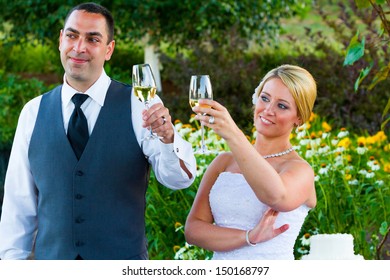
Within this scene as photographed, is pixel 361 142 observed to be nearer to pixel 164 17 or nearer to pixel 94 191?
pixel 94 191

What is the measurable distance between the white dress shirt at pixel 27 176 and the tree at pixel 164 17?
5.54 metres

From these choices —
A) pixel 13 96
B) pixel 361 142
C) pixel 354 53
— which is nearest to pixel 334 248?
pixel 354 53

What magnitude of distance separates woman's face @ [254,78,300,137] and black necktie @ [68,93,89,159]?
22.4 inches

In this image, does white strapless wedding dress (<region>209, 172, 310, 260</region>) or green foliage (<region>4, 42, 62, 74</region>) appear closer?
white strapless wedding dress (<region>209, 172, 310, 260</region>)

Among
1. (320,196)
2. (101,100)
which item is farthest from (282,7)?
(101,100)

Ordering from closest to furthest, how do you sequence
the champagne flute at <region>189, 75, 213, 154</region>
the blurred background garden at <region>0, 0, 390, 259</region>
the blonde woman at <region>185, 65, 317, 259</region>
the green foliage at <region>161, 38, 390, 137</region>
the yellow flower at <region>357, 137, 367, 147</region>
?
the champagne flute at <region>189, 75, 213, 154</region>, the blonde woman at <region>185, 65, 317, 259</region>, the blurred background garden at <region>0, 0, 390, 259</region>, the yellow flower at <region>357, 137, 367, 147</region>, the green foliage at <region>161, 38, 390, 137</region>

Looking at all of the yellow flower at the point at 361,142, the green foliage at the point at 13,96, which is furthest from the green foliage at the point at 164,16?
the yellow flower at the point at 361,142

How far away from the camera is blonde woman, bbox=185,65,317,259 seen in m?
2.80

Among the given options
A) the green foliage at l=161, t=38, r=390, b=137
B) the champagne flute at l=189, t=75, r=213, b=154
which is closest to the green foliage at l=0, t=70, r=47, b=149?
the green foliage at l=161, t=38, r=390, b=137

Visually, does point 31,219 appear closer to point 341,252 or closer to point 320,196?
point 341,252

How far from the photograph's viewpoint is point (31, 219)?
120 inches

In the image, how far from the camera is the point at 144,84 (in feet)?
8.79

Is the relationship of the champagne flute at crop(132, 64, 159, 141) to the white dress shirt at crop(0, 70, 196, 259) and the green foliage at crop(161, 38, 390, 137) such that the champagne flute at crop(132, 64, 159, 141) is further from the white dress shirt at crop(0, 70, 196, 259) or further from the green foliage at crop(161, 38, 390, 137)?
the green foliage at crop(161, 38, 390, 137)

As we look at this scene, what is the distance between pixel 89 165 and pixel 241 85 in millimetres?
5772
